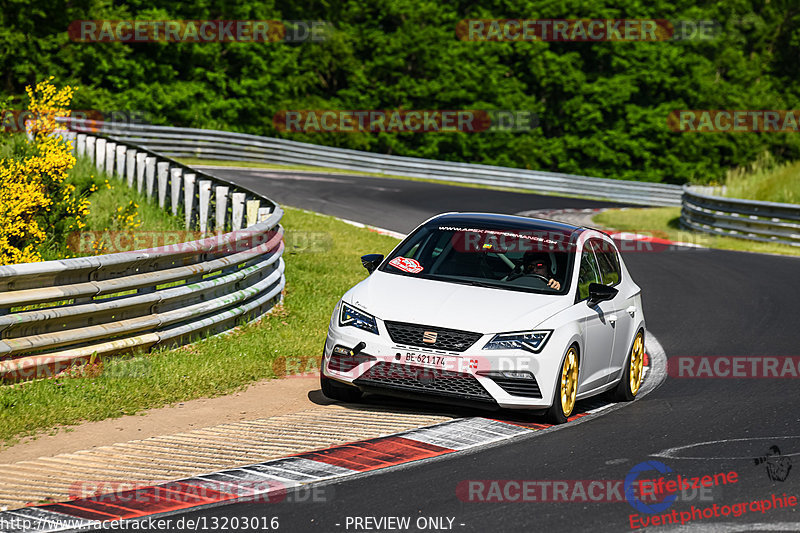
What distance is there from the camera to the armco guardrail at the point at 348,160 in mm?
38219

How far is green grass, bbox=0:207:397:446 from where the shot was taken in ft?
26.6

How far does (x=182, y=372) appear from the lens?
31.4ft

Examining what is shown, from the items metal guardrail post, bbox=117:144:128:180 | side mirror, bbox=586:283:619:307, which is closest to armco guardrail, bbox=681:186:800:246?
metal guardrail post, bbox=117:144:128:180

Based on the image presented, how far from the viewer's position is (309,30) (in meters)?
52.8

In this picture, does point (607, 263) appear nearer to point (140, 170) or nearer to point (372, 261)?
point (372, 261)

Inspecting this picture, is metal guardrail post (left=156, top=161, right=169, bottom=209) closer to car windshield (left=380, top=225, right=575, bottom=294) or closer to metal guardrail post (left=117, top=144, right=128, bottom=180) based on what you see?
Answer: metal guardrail post (left=117, top=144, right=128, bottom=180)

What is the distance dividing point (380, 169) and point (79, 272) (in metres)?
31.5

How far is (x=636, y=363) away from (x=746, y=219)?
16.2 metres

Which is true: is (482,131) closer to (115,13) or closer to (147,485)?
(115,13)

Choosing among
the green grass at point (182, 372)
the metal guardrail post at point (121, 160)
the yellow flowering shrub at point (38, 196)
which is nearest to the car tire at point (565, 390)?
the green grass at point (182, 372)

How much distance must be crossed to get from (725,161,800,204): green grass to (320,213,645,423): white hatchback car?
1893 centimetres

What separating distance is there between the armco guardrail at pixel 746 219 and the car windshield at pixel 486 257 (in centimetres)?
1624

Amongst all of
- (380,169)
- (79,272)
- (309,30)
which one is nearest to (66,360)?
(79,272)

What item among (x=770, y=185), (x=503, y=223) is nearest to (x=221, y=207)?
(x=503, y=223)
